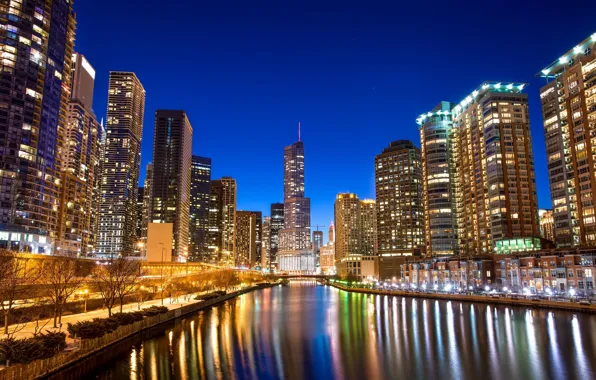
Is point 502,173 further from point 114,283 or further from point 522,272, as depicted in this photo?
point 114,283

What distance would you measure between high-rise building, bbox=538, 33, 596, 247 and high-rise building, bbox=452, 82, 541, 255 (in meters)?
16.7

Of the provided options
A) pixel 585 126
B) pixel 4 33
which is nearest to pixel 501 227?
pixel 585 126

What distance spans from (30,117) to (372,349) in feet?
459

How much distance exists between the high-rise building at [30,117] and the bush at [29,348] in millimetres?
Result: 109925

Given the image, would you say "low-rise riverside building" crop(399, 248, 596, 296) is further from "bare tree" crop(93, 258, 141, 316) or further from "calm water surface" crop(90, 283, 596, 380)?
"bare tree" crop(93, 258, 141, 316)

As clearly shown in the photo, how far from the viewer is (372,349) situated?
5153 cm

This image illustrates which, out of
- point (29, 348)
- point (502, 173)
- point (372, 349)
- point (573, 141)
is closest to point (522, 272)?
point (573, 141)

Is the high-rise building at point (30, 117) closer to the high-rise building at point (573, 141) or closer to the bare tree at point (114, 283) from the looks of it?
the bare tree at point (114, 283)

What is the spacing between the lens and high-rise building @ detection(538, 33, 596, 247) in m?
129

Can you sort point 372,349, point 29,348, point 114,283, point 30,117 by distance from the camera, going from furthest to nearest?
point 30,117 → point 114,283 → point 372,349 → point 29,348

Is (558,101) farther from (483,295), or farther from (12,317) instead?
(12,317)

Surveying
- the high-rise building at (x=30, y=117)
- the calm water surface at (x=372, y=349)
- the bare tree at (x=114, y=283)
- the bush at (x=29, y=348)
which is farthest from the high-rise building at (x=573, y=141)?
the high-rise building at (x=30, y=117)

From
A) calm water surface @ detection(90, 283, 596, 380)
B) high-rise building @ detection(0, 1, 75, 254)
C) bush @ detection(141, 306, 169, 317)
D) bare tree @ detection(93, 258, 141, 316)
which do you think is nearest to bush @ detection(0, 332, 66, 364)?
calm water surface @ detection(90, 283, 596, 380)

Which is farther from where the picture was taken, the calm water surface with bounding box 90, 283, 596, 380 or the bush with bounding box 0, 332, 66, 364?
the calm water surface with bounding box 90, 283, 596, 380
